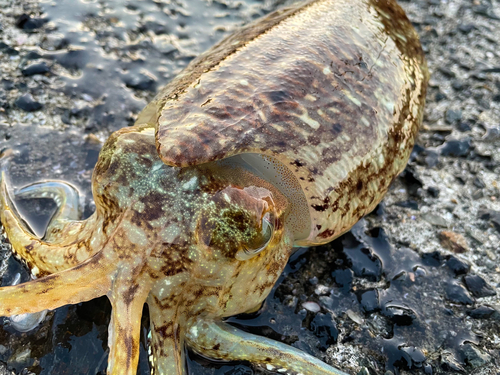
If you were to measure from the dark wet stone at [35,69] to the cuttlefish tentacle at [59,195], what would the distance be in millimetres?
992

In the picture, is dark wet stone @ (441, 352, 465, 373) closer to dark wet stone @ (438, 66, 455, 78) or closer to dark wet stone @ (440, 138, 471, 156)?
dark wet stone @ (440, 138, 471, 156)

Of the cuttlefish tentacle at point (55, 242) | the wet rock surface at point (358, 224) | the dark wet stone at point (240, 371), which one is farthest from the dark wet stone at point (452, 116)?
the cuttlefish tentacle at point (55, 242)

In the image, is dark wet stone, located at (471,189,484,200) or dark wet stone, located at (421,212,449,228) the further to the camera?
dark wet stone, located at (471,189,484,200)

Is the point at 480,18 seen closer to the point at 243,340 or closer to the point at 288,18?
the point at 288,18

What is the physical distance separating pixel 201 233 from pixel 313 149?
640 millimetres

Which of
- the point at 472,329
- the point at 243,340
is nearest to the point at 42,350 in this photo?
the point at 243,340

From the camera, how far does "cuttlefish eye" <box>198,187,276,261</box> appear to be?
74.1 inches

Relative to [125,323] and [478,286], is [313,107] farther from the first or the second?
[478,286]

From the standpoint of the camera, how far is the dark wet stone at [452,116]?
11.8 ft

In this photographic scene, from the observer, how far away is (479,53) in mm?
4090

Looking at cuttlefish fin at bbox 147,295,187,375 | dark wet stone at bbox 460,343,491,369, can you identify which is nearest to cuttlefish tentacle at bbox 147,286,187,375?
cuttlefish fin at bbox 147,295,187,375

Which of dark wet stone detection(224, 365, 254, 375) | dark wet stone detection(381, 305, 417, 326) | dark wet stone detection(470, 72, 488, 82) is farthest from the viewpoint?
dark wet stone detection(470, 72, 488, 82)

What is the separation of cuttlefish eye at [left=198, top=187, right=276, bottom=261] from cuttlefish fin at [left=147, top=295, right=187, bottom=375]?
34 centimetres

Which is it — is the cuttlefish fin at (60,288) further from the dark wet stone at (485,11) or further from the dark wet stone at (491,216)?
the dark wet stone at (485,11)
